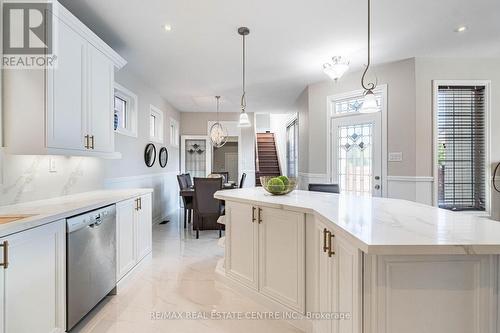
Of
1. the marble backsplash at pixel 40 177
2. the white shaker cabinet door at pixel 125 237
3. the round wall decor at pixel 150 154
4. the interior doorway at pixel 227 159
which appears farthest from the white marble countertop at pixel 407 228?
the interior doorway at pixel 227 159

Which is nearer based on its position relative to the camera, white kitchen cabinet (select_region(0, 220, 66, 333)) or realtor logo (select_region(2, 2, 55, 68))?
white kitchen cabinet (select_region(0, 220, 66, 333))

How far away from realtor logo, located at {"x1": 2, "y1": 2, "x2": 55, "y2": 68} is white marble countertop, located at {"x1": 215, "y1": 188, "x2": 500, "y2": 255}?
7.23ft

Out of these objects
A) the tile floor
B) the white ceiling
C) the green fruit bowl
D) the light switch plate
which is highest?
the white ceiling

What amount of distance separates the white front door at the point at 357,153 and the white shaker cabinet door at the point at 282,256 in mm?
2844

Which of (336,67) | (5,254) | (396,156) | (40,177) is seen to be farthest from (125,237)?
(396,156)

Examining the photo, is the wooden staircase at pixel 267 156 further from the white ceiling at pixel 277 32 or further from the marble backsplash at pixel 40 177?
the marble backsplash at pixel 40 177

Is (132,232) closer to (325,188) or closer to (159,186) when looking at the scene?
(325,188)

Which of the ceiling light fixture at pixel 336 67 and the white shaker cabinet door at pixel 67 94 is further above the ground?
the ceiling light fixture at pixel 336 67

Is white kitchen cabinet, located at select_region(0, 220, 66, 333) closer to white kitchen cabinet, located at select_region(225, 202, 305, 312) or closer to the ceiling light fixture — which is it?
white kitchen cabinet, located at select_region(225, 202, 305, 312)

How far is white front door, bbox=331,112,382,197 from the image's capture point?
425cm

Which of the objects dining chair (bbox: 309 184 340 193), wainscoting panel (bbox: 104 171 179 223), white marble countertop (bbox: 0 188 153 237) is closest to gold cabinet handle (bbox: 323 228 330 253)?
white marble countertop (bbox: 0 188 153 237)

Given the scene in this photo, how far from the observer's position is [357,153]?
4.54m

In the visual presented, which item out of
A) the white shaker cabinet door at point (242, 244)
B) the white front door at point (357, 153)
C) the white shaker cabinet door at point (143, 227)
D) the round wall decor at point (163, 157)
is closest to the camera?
the white shaker cabinet door at point (242, 244)

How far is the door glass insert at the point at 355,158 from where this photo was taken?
4383 millimetres
